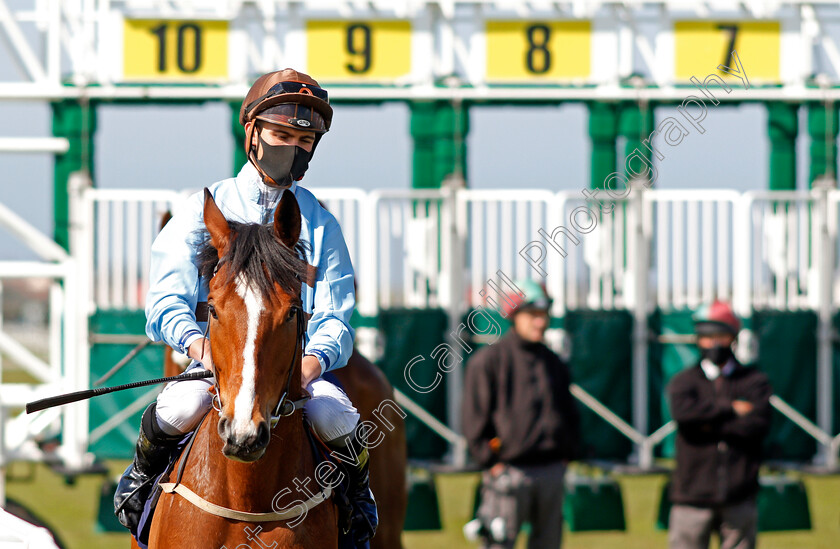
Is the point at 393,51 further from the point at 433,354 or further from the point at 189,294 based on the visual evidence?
the point at 189,294

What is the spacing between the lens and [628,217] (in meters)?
7.68

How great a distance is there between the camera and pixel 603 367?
764 cm

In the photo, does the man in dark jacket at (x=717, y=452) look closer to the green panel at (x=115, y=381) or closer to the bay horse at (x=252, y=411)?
the bay horse at (x=252, y=411)

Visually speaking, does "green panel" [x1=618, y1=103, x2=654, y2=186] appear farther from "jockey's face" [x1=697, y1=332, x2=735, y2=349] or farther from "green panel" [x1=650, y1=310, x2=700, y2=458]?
"jockey's face" [x1=697, y1=332, x2=735, y2=349]

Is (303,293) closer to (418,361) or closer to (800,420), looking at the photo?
(418,361)

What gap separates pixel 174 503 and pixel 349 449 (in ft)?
1.71

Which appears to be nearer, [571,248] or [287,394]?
[287,394]

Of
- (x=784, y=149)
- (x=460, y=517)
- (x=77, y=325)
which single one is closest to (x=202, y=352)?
(x=77, y=325)

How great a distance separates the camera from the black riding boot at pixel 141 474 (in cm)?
295

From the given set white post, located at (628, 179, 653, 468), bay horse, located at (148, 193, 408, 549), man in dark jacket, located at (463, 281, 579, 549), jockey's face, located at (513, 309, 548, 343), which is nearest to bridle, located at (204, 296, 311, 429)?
bay horse, located at (148, 193, 408, 549)

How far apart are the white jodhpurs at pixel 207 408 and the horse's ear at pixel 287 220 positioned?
1.40 feet

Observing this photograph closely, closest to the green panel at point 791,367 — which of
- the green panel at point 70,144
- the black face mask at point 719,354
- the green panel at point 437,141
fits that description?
the black face mask at point 719,354

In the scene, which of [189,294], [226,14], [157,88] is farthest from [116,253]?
[189,294]

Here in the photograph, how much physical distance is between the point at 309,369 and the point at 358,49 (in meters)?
5.48
